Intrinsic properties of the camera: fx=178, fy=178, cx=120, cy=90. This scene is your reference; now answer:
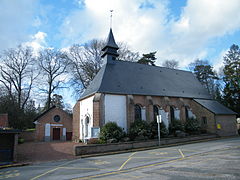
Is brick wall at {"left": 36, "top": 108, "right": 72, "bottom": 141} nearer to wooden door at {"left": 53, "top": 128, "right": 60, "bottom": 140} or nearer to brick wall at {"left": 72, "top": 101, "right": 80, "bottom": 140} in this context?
wooden door at {"left": 53, "top": 128, "right": 60, "bottom": 140}

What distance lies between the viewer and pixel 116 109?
20766 millimetres

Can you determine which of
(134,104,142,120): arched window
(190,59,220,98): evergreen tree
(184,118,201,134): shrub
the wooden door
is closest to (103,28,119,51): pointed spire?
A: (134,104,142,120): arched window

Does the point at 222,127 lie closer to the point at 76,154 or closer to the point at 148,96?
the point at 148,96

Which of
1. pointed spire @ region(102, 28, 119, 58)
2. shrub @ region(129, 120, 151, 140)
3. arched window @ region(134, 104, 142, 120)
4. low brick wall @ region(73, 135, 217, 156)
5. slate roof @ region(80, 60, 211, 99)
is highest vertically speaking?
pointed spire @ region(102, 28, 119, 58)

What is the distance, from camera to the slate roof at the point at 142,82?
2205cm

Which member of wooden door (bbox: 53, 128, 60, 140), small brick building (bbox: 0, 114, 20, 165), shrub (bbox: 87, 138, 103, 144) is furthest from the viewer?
wooden door (bbox: 53, 128, 60, 140)

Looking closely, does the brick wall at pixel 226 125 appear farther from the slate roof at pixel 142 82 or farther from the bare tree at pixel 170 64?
the bare tree at pixel 170 64

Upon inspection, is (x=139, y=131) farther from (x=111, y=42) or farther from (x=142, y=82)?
(x=111, y=42)

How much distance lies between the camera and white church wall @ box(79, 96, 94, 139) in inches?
858

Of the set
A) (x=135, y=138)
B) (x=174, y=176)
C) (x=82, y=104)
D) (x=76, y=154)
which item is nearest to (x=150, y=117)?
(x=135, y=138)

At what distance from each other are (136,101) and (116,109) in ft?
9.98

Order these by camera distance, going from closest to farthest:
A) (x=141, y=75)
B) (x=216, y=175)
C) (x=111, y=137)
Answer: (x=216, y=175) < (x=111, y=137) < (x=141, y=75)

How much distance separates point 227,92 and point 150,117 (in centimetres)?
1709

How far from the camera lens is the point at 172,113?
25406mm
